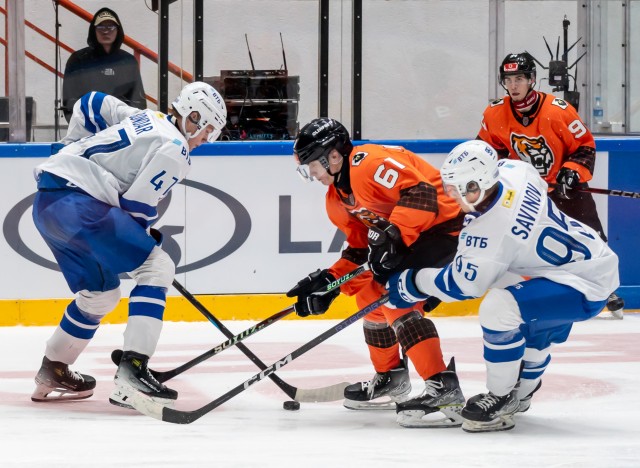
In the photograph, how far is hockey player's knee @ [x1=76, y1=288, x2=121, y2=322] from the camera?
3922 mm

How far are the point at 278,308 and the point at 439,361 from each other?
223 centimetres

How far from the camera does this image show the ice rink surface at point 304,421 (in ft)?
10.2

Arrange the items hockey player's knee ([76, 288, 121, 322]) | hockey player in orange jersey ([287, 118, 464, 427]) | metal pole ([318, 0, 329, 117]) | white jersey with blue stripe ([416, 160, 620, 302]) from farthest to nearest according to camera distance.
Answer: metal pole ([318, 0, 329, 117]) → hockey player's knee ([76, 288, 121, 322]) → hockey player in orange jersey ([287, 118, 464, 427]) → white jersey with blue stripe ([416, 160, 620, 302])

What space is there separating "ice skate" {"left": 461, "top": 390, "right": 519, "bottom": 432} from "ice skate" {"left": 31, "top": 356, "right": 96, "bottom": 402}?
1312 millimetres

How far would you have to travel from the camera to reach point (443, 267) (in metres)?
3.66

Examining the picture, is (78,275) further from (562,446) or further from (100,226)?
(562,446)

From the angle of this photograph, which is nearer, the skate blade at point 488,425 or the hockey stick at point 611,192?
the skate blade at point 488,425

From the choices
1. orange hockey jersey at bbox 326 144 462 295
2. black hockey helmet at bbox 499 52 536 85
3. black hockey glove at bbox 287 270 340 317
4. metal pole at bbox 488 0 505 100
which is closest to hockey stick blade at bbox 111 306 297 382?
black hockey glove at bbox 287 270 340 317

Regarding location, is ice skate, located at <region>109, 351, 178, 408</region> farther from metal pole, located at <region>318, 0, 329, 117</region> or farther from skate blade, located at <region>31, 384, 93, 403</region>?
metal pole, located at <region>318, 0, 329, 117</region>

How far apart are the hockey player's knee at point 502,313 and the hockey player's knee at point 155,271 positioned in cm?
101

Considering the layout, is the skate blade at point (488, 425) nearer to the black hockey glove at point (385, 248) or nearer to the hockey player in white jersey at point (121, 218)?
the black hockey glove at point (385, 248)

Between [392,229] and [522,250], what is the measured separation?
1.29ft

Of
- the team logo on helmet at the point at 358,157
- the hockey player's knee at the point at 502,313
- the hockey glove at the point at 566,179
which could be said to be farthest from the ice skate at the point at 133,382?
the hockey glove at the point at 566,179

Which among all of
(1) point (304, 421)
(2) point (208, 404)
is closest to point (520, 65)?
(1) point (304, 421)
